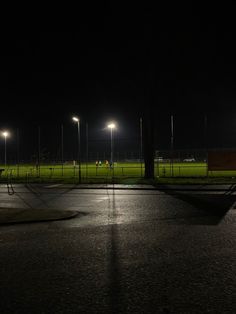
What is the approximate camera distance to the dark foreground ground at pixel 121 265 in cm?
490

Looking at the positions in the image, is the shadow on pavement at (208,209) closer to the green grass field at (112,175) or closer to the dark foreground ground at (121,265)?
the dark foreground ground at (121,265)

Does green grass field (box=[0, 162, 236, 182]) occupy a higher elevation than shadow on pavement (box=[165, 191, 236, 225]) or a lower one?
higher

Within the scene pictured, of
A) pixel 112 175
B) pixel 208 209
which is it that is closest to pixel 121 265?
pixel 208 209

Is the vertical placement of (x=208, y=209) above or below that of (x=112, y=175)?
below

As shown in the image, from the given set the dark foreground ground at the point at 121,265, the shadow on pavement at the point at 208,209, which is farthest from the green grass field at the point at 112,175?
the dark foreground ground at the point at 121,265

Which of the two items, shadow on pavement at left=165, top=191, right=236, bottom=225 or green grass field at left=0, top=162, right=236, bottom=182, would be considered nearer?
shadow on pavement at left=165, top=191, right=236, bottom=225

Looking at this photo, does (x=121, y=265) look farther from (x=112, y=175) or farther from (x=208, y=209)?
(x=112, y=175)

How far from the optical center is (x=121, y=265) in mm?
6590

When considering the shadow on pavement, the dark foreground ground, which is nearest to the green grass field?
the shadow on pavement

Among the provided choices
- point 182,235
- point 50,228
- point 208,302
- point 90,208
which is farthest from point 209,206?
point 208,302

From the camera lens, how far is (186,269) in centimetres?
633

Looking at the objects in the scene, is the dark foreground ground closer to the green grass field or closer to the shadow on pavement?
the shadow on pavement

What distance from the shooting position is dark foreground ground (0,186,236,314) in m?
4.90

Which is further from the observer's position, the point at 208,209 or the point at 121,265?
the point at 208,209
